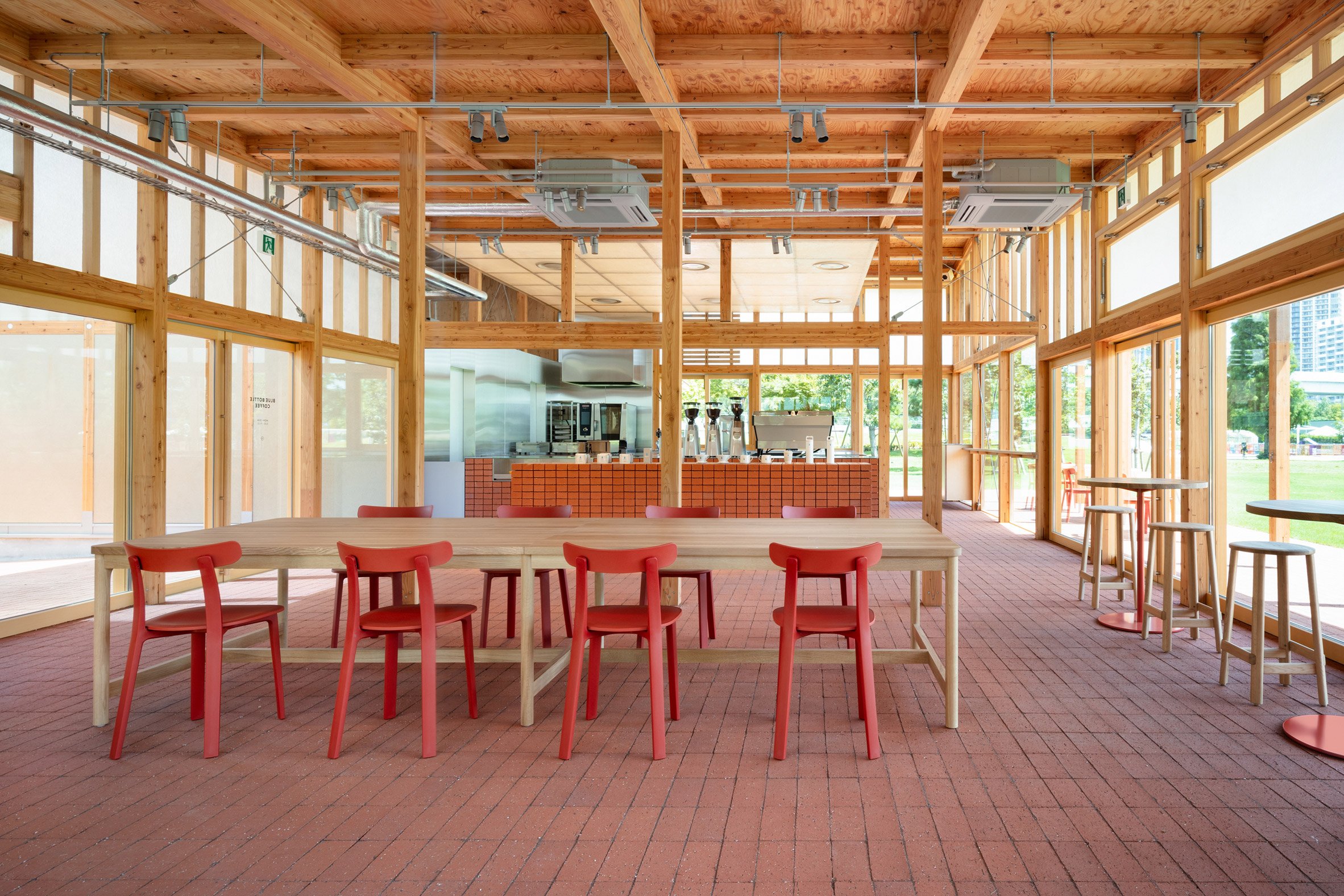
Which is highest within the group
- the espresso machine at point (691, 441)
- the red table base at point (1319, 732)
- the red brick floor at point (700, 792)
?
the espresso machine at point (691, 441)

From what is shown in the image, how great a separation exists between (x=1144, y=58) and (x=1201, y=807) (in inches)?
194

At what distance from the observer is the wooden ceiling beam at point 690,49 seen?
5.38 m

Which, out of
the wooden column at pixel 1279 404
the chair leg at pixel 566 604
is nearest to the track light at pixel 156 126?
the chair leg at pixel 566 604

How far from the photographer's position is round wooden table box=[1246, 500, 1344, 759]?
10.8 ft

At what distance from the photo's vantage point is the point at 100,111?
592 centimetres

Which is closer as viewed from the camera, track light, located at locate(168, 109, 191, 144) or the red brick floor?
the red brick floor

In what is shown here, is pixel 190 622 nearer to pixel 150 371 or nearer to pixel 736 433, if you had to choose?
pixel 150 371

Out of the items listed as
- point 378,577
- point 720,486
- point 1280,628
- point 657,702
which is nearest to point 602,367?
point 720,486

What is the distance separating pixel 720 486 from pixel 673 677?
15.6 feet

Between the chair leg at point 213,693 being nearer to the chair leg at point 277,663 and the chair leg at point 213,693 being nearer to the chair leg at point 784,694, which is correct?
the chair leg at point 277,663

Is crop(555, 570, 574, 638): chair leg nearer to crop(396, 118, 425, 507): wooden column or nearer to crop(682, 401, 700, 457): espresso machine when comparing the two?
crop(396, 118, 425, 507): wooden column

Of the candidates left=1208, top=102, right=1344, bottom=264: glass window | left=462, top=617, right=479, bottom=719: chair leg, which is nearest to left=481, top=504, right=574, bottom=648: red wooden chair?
left=462, top=617, right=479, bottom=719: chair leg

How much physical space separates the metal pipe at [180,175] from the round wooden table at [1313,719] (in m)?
6.87

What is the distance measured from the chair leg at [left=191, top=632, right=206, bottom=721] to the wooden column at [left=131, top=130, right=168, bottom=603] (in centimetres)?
290
